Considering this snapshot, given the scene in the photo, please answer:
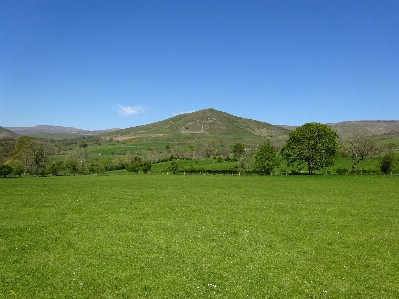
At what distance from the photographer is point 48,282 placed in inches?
577

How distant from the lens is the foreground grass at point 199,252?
560 inches

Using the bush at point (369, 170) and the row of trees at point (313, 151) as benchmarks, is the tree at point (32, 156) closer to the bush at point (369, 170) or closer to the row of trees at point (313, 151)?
the row of trees at point (313, 151)

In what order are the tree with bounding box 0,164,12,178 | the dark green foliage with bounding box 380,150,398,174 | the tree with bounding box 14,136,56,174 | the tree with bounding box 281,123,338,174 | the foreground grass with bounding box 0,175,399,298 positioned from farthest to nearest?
1. the tree with bounding box 14,136,56,174
2. the tree with bounding box 0,164,12,178
3. the tree with bounding box 281,123,338,174
4. the dark green foliage with bounding box 380,150,398,174
5. the foreground grass with bounding box 0,175,399,298

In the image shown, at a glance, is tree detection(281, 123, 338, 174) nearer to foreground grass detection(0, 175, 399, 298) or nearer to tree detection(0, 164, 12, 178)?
foreground grass detection(0, 175, 399, 298)

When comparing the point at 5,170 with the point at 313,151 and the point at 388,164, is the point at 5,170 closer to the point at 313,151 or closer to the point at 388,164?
the point at 313,151

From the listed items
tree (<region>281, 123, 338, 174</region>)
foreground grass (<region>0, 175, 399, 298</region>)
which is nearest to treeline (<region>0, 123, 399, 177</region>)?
tree (<region>281, 123, 338, 174</region>)

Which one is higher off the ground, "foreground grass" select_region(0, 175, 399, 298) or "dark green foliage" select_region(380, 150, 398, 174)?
"dark green foliage" select_region(380, 150, 398, 174)

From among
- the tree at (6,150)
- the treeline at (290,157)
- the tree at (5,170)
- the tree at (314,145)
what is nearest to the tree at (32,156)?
the treeline at (290,157)

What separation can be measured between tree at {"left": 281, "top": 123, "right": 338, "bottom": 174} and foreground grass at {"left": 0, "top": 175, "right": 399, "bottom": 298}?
52.0 m

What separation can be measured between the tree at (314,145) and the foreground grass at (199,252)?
52.0 meters

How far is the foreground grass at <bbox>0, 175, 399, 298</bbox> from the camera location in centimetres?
1422

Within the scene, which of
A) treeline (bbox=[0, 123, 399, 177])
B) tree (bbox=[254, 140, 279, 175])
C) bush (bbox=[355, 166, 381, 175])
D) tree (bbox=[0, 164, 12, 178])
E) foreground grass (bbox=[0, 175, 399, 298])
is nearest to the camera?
foreground grass (bbox=[0, 175, 399, 298])

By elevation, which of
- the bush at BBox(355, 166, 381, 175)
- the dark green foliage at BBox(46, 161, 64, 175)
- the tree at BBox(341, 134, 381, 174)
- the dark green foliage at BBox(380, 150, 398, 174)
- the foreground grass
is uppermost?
the tree at BBox(341, 134, 381, 174)

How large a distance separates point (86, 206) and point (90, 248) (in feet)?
54.0
